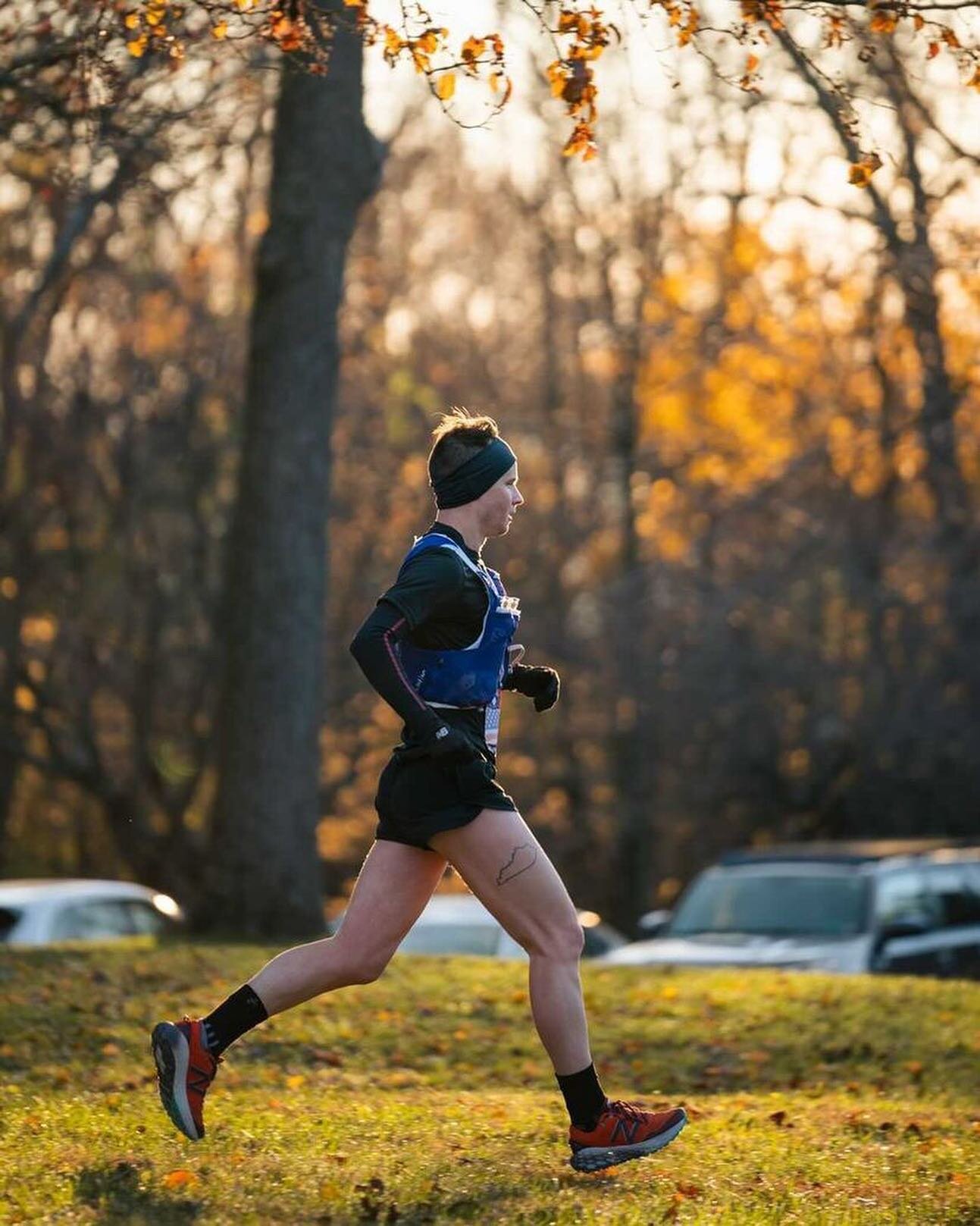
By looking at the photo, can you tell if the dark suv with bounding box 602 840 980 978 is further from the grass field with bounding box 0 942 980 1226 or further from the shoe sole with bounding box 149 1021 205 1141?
the shoe sole with bounding box 149 1021 205 1141

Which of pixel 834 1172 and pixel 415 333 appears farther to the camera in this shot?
pixel 415 333

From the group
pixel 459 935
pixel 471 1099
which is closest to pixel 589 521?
pixel 459 935

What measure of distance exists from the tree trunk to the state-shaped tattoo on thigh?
835 cm

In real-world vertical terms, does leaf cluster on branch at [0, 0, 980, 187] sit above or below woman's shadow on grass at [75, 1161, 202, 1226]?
above

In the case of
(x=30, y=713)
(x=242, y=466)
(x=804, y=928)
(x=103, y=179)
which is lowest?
(x=804, y=928)

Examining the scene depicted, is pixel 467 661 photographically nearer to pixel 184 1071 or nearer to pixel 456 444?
pixel 456 444

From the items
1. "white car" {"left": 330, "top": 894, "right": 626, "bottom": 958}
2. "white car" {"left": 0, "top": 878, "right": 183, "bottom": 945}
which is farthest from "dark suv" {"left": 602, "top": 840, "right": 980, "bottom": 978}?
"white car" {"left": 0, "top": 878, "right": 183, "bottom": 945}

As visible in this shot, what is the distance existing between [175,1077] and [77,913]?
9151 millimetres

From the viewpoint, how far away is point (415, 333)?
1219 inches

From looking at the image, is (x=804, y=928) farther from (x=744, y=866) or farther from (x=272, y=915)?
(x=272, y=915)

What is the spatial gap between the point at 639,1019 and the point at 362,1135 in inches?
187

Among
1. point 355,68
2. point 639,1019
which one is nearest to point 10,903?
point 639,1019

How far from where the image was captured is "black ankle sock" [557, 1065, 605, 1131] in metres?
6.36

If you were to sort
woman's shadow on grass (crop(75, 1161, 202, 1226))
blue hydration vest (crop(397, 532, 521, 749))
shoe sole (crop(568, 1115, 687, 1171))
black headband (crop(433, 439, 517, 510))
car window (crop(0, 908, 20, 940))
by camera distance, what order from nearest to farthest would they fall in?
woman's shadow on grass (crop(75, 1161, 202, 1226))
blue hydration vest (crop(397, 532, 521, 749))
shoe sole (crop(568, 1115, 687, 1171))
black headband (crop(433, 439, 517, 510))
car window (crop(0, 908, 20, 940))
